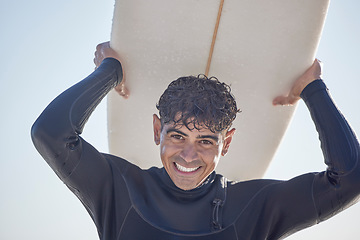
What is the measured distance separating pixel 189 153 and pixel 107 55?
0.68 meters

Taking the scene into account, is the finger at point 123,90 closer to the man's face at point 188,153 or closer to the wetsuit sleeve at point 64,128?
the wetsuit sleeve at point 64,128

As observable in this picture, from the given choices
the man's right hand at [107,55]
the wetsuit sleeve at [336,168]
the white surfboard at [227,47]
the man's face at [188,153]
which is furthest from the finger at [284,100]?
the man's right hand at [107,55]

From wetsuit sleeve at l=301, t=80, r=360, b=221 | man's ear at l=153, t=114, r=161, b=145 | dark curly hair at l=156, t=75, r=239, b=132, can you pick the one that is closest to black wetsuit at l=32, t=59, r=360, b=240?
wetsuit sleeve at l=301, t=80, r=360, b=221

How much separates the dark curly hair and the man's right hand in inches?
17.8

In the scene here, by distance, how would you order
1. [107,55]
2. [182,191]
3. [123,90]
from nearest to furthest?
[182,191], [107,55], [123,90]

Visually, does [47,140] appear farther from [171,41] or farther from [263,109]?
[263,109]

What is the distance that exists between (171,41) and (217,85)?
42cm

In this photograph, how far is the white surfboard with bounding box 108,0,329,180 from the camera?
6.15 ft

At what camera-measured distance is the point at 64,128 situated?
142 centimetres

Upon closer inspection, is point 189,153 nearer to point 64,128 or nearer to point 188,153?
point 188,153

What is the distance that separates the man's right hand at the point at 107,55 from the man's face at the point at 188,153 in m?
0.54

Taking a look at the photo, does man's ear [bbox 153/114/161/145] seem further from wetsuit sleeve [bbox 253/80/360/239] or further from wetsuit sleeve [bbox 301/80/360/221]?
wetsuit sleeve [bbox 301/80/360/221]

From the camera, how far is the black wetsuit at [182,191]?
1446mm

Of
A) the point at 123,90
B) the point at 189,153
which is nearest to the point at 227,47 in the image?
the point at 123,90
